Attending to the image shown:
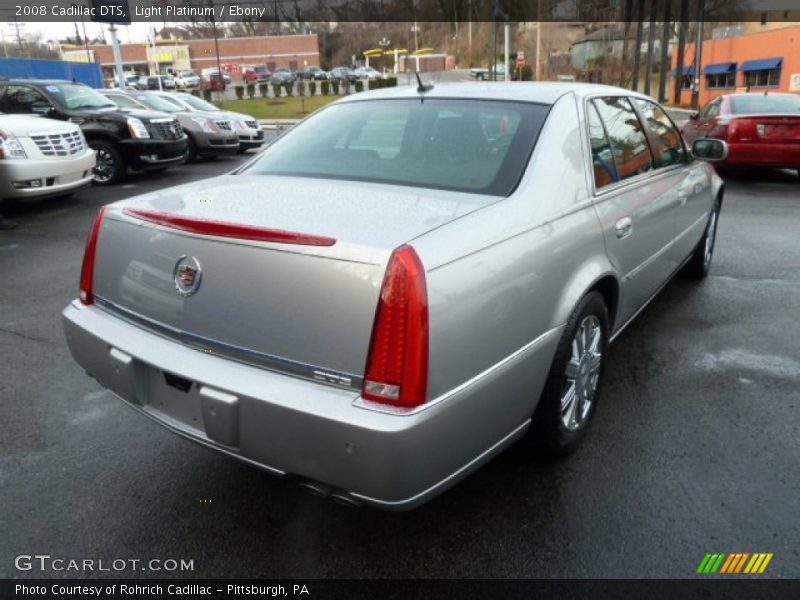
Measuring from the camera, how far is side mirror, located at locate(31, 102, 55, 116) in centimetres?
1084

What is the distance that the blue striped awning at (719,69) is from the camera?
115ft

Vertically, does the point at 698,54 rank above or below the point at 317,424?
above

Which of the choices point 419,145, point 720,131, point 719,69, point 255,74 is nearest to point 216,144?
point 720,131

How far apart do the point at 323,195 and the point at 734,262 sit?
16.0 ft

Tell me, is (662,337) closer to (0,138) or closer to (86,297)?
(86,297)

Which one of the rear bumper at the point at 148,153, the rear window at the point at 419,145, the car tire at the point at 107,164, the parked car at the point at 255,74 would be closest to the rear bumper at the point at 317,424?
the rear window at the point at 419,145

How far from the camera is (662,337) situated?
4211mm

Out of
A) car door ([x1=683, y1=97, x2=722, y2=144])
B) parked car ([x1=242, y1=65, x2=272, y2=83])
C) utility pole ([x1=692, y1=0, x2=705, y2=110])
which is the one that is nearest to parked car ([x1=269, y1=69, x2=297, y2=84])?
parked car ([x1=242, y1=65, x2=272, y2=83])

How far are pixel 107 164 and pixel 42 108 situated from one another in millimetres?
1433

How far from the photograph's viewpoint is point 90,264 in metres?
2.64

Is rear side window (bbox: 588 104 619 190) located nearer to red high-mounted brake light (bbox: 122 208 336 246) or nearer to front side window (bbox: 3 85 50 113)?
red high-mounted brake light (bbox: 122 208 336 246)

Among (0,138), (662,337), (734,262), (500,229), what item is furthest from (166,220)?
(0,138)

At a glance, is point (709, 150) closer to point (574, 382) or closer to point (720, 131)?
point (574, 382)

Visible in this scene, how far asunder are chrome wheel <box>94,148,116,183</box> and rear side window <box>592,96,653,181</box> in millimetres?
9697
